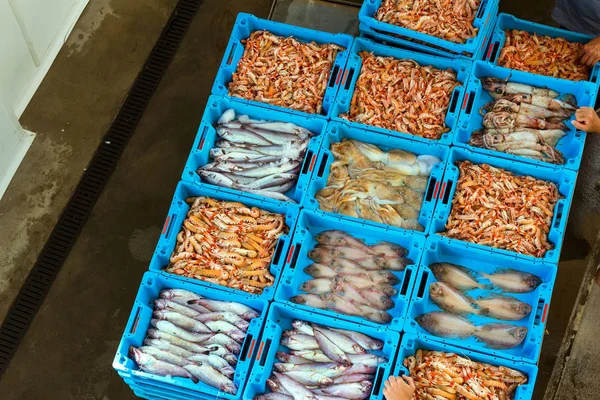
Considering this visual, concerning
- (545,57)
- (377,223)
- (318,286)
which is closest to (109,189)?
(318,286)

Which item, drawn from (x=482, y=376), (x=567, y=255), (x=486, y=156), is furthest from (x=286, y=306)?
(x=567, y=255)

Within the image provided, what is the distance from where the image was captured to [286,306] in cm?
738

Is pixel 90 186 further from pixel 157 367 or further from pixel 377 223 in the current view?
pixel 377 223

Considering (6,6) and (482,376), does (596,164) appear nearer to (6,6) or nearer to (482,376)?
(482,376)

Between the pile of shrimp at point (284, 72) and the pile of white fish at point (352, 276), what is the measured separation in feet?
4.58

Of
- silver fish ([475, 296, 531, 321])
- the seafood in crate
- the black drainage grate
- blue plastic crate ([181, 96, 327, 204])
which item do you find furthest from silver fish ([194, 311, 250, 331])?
the black drainage grate

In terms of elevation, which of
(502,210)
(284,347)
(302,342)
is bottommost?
(284,347)

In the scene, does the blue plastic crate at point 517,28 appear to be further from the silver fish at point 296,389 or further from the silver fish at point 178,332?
the silver fish at point 178,332

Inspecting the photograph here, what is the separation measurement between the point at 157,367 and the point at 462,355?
8.18 ft

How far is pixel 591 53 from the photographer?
27.4ft

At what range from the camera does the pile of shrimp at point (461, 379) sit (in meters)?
7.06

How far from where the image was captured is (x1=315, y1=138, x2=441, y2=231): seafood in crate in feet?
25.7

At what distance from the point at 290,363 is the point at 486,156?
8.38ft

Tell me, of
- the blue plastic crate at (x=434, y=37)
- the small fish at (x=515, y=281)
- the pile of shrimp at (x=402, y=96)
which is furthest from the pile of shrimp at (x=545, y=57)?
the small fish at (x=515, y=281)
